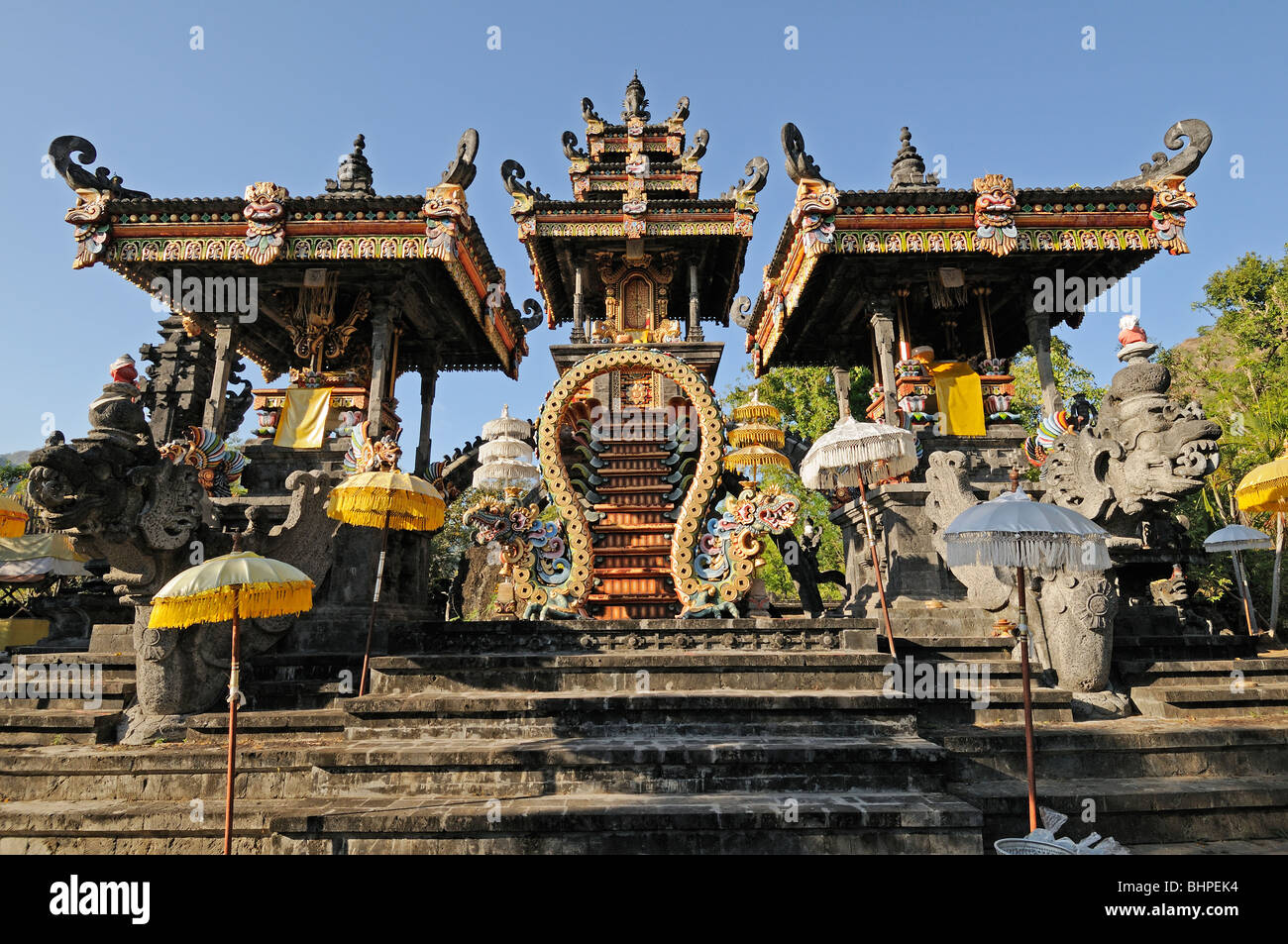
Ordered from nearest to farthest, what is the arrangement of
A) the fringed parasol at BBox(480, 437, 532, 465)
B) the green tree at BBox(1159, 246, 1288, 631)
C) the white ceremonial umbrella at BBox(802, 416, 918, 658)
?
the white ceremonial umbrella at BBox(802, 416, 918, 658) → the fringed parasol at BBox(480, 437, 532, 465) → the green tree at BBox(1159, 246, 1288, 631)

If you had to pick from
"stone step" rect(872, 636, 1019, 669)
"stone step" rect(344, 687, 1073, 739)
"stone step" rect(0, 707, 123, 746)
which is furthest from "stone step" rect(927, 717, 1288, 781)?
"stone step" rect(0, 707, 123, 746)

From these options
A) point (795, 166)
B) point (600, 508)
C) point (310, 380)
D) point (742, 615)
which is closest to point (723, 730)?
point (742, 615)

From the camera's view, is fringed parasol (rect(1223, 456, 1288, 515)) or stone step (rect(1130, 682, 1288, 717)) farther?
fringed parasol (rect(1223, 456, 1288, 515))

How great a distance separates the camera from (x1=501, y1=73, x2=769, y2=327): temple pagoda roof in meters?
13.4

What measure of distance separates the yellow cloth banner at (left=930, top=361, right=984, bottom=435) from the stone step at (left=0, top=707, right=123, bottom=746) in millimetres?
12354

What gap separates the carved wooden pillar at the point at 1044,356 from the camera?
10008 mm

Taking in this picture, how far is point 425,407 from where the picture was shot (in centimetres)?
1403

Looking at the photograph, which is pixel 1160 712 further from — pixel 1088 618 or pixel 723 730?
pixel 723 730

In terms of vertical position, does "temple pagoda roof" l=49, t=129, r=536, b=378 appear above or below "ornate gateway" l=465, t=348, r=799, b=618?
above

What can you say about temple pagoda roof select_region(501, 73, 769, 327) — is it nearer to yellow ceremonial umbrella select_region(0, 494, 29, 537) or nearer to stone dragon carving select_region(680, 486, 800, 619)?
stone dragon carving select_region(680, 486, 800, 619)

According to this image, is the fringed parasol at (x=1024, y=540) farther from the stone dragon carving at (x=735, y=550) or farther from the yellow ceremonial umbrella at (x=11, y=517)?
the yellow ceremonial umbrella at (x=11, y=517)

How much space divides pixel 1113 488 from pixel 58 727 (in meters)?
10.9

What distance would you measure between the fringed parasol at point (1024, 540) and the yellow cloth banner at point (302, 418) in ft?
36.1

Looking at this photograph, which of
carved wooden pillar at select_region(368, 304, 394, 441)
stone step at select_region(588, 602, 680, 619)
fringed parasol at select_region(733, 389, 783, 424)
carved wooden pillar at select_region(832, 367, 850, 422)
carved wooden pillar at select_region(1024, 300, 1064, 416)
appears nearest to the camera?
stone step at select_region(588, 602, 680, 619)
